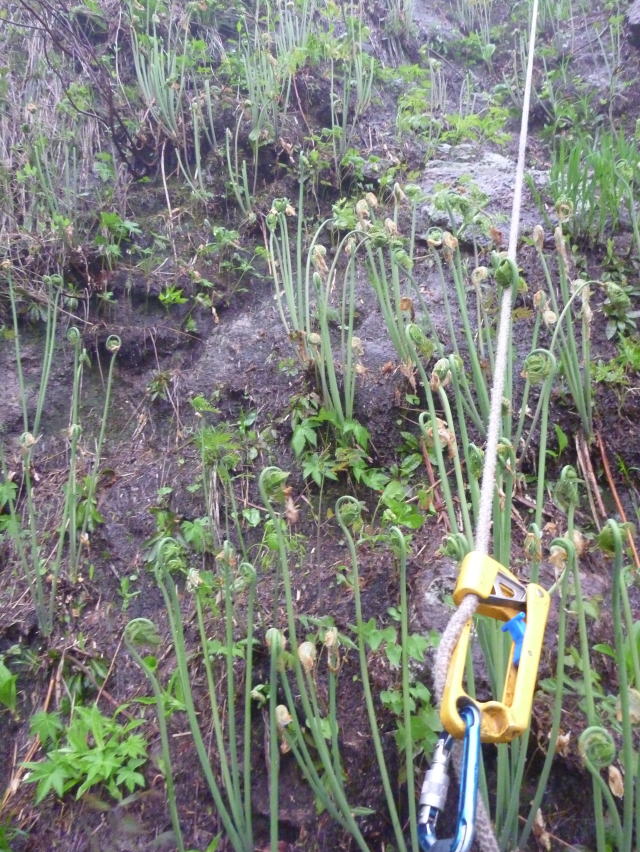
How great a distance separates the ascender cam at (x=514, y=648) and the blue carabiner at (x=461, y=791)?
0.05 feet

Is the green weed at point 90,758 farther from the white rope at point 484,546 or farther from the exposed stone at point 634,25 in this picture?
the exposed stone at point 634,25

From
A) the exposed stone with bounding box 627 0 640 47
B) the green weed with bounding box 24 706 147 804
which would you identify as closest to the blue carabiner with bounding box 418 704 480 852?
the green weed with bounding box 24 706 147 804

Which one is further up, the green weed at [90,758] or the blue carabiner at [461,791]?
the blue carabiner at [461,791]

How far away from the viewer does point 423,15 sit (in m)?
5.42

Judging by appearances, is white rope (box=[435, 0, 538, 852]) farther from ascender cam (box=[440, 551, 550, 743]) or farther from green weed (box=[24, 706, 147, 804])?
green weed (box=[24, 706, 147, 804])

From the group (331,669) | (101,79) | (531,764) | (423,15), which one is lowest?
(531,764)

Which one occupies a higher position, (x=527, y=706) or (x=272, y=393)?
(x=272, y=393)

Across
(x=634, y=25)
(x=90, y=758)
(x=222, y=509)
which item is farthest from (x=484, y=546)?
(x=634, y=25)

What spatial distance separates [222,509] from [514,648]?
60.1 inches

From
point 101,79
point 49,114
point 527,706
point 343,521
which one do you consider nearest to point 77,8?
point 49,114

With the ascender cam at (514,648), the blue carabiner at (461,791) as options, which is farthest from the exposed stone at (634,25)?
the blue carabiner at (461,791)

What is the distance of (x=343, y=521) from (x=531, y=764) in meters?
0.77

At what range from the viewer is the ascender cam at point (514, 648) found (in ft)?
3.03

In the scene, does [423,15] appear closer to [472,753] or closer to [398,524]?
[398,524]
